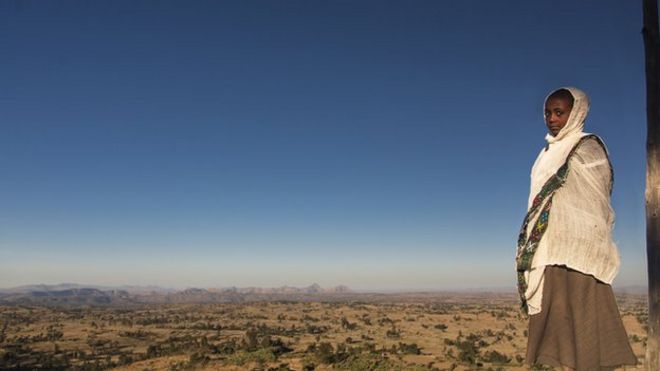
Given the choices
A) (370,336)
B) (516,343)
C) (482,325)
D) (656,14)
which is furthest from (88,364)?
(482,325)

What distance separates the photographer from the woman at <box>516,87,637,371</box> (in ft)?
9.31

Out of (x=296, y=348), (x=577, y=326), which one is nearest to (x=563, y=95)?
(x=577, y=326)

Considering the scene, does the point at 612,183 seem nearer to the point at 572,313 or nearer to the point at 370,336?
the point at 572,313

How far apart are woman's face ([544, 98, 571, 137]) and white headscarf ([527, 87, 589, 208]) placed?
2 cm

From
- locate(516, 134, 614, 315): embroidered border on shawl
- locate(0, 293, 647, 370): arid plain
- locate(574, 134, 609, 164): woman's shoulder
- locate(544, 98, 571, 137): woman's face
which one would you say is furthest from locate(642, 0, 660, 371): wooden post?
locate(544, 98, 571, 137): woman's face

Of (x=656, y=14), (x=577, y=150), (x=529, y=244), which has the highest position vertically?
(x=656, y=14)

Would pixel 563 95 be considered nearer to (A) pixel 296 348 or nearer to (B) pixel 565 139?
(B) pixel 565 139

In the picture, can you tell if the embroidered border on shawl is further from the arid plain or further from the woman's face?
the arid plain

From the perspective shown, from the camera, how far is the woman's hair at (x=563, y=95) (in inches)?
124

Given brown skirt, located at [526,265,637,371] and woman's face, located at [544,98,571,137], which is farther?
woman's face, located at [544,98,571,137]

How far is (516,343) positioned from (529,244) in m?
27.8

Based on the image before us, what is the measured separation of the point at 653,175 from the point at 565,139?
33.3 inches

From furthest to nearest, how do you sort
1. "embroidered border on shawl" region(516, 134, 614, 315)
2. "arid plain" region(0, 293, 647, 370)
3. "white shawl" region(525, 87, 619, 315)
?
1. "arid plain" region(0, 293, 647, 370)
2. "embroidered border on shawl" region(516, 134, 614, 315)
3. "white shawl" region(525, 87, 619, 315)

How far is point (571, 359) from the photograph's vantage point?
9.30 feet
